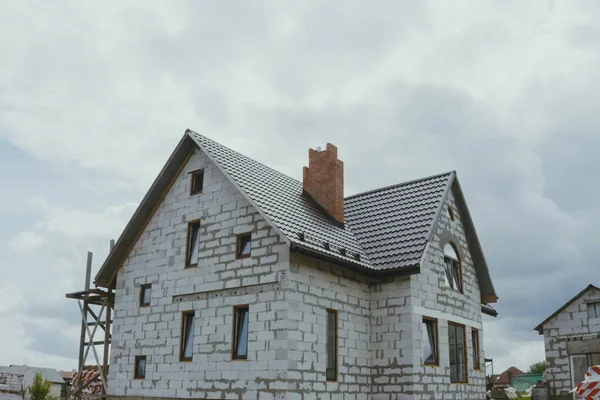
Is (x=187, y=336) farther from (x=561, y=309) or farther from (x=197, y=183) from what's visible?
(x=561, y=309)

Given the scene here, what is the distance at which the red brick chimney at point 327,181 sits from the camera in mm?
19266

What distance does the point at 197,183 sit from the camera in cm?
1838

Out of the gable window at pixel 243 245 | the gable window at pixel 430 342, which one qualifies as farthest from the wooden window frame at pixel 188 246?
the gable window at pixel 430 342

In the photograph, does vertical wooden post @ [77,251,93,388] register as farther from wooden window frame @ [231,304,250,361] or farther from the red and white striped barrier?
the red and white striped barrier

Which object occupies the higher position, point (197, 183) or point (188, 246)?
point (197, 183)

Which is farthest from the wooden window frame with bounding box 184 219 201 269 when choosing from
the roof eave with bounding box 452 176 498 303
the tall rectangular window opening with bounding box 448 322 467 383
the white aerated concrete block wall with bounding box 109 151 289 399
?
the roof eave with bounding box 452 176 498 303

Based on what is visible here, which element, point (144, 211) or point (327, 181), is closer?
point (144, 211)

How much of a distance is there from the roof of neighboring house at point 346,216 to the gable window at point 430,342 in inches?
79.7

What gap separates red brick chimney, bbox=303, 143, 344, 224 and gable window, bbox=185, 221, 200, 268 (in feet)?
12.6

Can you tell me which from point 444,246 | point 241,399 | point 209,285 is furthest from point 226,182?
point 444,246

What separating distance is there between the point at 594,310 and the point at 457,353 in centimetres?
963

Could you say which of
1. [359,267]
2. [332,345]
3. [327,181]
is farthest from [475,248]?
[332,345]

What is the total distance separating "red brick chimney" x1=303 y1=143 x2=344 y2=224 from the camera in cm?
1927

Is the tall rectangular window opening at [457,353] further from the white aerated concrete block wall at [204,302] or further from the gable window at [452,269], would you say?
the white aerated concrete block wall at [204,302]
